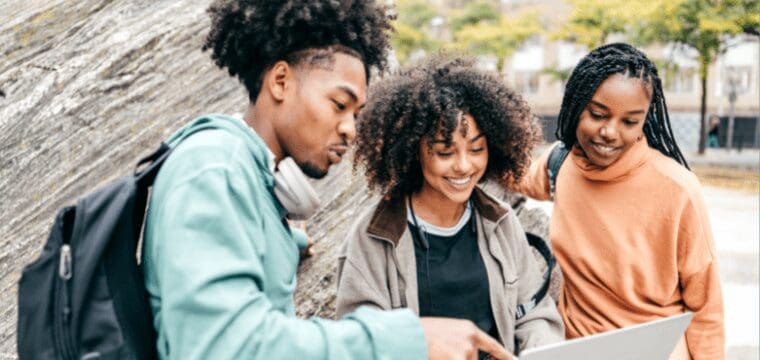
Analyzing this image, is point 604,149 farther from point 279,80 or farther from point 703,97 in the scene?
point 703,97

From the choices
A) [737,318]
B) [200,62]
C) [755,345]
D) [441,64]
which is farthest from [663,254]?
[737,318]

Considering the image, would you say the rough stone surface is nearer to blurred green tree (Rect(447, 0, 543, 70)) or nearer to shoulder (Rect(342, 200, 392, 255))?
shoulder (Rect(342, 200, 392, 255))

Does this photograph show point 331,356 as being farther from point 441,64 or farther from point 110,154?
point 110,154

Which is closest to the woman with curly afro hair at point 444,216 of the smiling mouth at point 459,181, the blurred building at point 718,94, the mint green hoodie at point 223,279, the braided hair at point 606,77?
the smiling mouth at point 459,181

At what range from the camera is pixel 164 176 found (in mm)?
1349

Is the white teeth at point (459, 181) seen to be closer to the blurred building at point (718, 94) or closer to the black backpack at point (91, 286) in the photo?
the black backpack at point (91, 286)

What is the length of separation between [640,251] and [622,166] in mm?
307

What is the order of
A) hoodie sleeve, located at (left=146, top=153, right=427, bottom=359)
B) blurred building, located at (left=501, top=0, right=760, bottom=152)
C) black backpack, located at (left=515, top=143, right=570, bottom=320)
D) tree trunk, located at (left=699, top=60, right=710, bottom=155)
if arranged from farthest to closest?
blurred building, located at (left=501, top=0, right=760, bottom=152), tree trunk, located at (left=699, top=60, right=710, bottom=155), black backpack, located at (left=515, top=143, right=570, bottom=320), hoodie sleeve, located at (left=146, top=153, right=427, bottom=359)

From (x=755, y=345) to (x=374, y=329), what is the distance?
5.71m

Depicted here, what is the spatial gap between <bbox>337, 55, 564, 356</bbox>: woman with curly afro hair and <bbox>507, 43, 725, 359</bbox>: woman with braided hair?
0.84 feet

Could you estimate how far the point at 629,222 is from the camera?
2.49 meters

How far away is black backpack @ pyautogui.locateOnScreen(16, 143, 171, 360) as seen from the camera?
4.36ft

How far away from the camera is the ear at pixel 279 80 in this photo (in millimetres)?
1672

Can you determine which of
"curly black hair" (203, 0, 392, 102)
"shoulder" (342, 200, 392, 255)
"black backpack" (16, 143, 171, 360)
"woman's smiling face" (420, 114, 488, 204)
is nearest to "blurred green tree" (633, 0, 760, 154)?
"woman's smiling face" (420, 114, 488, 204)
